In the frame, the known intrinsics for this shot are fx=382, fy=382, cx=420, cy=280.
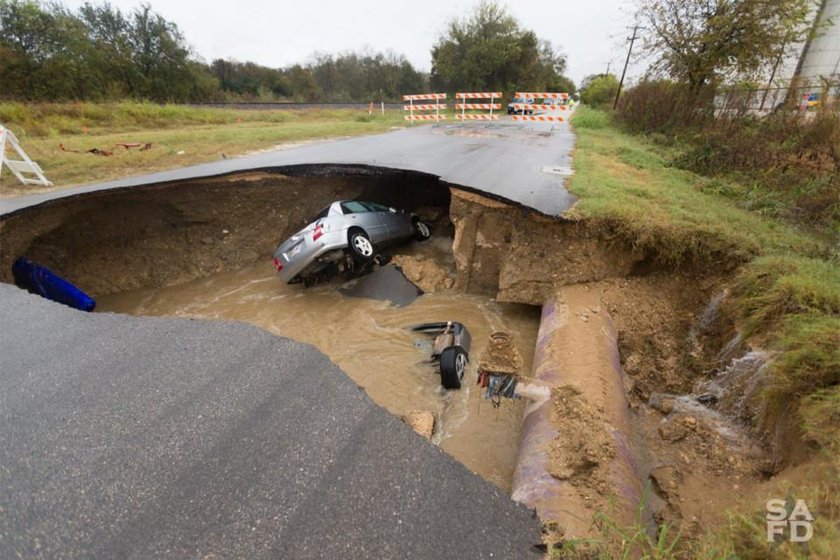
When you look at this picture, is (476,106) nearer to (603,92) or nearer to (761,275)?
(761,275)

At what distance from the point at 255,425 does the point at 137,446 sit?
62cm

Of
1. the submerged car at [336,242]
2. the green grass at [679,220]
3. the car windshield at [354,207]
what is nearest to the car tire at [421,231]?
the submerged car at [336,242]

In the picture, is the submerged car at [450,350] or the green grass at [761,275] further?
the submerged car at [450,350]

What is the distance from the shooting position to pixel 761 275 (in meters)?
4.22

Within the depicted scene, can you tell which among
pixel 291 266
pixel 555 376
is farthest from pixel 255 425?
pixel 291 266

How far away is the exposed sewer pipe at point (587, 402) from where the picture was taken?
7.55 ft

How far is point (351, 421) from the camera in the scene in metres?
2.36

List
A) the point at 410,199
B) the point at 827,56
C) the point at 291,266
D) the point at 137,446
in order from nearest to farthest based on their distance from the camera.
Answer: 1. the point at 137,446
2. the point at 291,266
3. the point at 410,199
4. the point at 827,56

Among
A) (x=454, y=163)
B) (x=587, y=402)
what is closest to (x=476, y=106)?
(x=454, y=163)

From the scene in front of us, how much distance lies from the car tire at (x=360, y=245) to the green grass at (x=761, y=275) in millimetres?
3798

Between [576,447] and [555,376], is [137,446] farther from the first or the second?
[555,376]

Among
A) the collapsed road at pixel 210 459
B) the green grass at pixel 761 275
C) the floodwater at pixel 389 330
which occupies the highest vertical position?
the green grass at pixel 761 275

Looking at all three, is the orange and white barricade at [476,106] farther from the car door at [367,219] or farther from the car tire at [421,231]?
the car door at [367,219]

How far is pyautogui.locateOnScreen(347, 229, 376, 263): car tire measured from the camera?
23.5 ft
